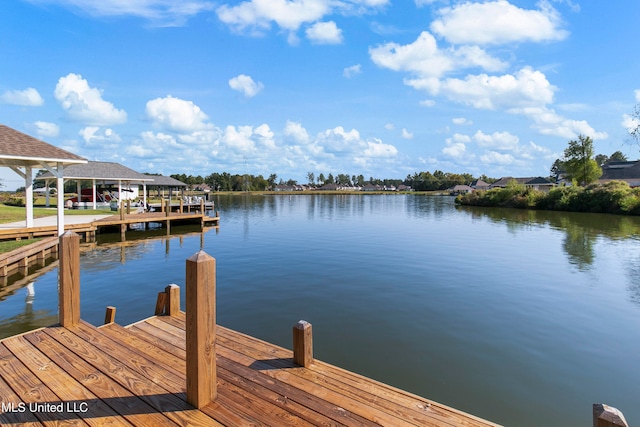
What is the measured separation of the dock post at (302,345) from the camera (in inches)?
163

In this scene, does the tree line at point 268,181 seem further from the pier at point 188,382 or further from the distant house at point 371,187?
the pier at point 188,382

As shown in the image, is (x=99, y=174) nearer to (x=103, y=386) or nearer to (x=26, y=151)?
(x=26, y=151)

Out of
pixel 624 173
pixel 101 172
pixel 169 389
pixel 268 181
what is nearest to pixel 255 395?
pixel 169 389

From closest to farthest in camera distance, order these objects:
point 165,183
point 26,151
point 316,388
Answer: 1. point 316,388
2. point 26,151
3. point 165,183

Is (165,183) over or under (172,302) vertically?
over

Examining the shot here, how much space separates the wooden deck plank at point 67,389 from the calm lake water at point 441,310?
13.0 ft

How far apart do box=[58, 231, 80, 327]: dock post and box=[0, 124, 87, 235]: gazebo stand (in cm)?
1345

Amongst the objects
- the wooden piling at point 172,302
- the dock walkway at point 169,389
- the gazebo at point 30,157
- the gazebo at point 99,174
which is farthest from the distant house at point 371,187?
the dock walkway at point 169,389

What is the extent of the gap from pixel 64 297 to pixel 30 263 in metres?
11.5

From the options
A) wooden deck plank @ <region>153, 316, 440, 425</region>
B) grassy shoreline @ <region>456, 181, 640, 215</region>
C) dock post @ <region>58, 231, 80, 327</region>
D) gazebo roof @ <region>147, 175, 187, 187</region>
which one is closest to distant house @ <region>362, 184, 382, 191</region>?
grassy shoreline @ <region>456, 181, 640, 215</region>

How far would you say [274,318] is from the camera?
8375 mm

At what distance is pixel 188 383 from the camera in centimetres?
313

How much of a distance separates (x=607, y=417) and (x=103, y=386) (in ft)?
12.7

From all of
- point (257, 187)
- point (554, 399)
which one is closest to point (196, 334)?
point (554, 399)
